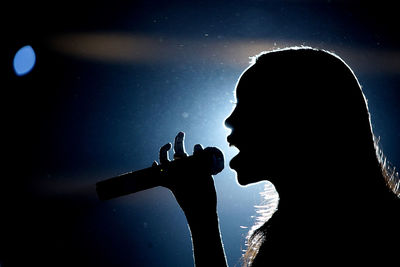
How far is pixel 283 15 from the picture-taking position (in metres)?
2.32

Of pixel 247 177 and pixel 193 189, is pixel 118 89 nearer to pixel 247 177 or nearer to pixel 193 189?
pixel 193 189

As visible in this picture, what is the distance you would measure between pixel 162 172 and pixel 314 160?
44 centimetres

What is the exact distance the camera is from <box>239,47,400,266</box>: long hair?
0.59 m

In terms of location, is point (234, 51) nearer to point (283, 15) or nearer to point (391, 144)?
point (283, 15)

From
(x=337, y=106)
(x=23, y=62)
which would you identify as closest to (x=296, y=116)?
(x=337, y=106)

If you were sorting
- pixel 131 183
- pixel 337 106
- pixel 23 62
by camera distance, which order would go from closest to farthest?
pixel 337 106, pixel 131 183, pixel 23 62

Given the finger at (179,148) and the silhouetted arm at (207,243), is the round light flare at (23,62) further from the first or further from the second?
the silhouetted arm at (207,243)

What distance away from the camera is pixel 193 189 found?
89 centimetres

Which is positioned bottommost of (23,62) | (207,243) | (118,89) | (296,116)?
(207,243)

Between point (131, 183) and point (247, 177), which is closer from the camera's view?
point (247, 177)

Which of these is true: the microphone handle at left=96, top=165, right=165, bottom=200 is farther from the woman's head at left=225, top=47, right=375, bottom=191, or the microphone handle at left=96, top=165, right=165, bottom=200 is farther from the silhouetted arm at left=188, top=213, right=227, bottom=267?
the woman's head at left=225, top=47, right=375, bottom=191

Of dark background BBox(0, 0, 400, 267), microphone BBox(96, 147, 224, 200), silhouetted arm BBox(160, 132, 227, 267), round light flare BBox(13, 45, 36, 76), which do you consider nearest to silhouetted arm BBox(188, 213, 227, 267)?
silhouetted arm BBox(160, 132, 227, 267)

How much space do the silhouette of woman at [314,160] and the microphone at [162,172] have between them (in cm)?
17

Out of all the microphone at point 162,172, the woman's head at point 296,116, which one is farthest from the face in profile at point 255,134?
the microphone at point 162,172
